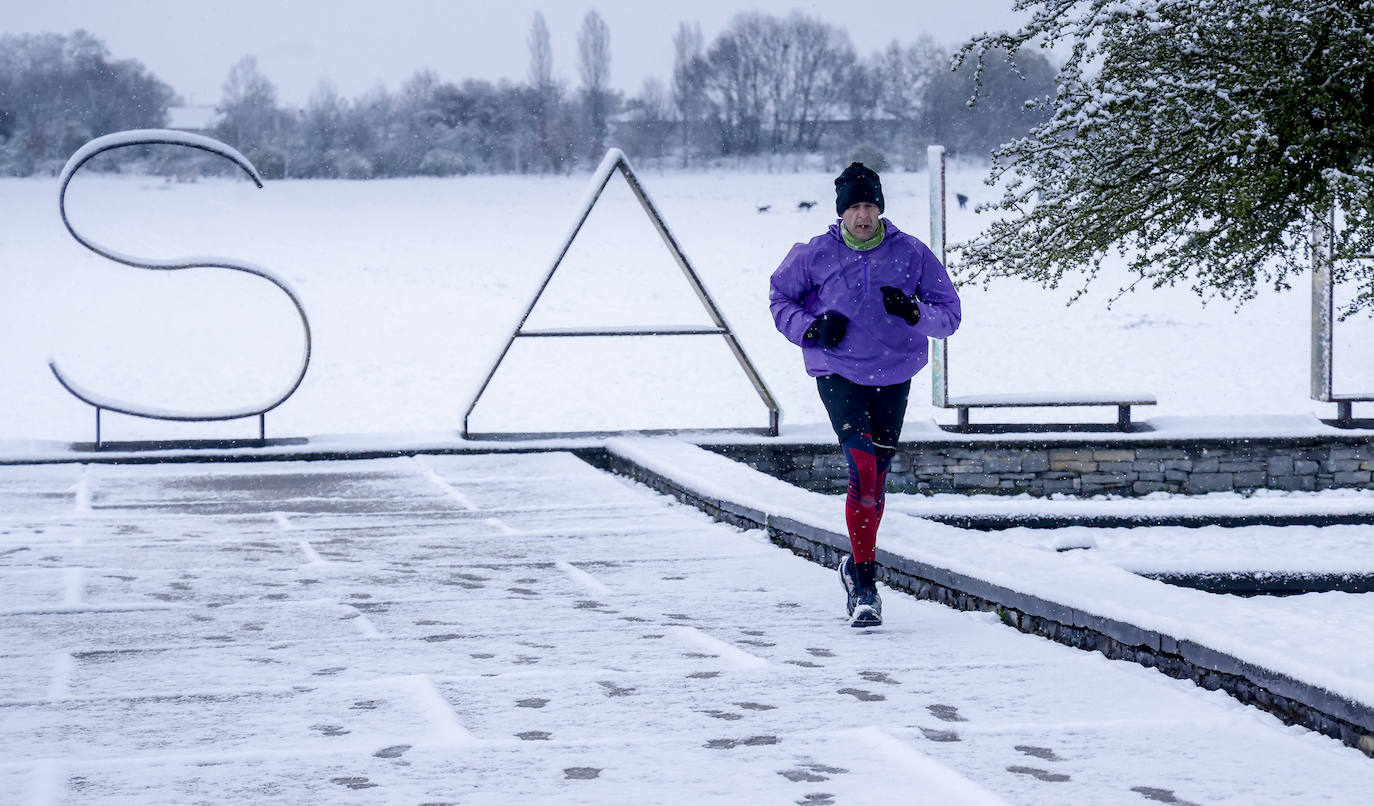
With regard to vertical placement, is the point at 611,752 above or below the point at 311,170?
below

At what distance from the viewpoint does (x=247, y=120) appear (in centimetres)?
5216

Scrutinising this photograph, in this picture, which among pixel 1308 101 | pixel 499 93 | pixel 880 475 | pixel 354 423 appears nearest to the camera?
pixel 880 475

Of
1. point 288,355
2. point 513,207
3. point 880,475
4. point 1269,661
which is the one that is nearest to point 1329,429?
point 880,475

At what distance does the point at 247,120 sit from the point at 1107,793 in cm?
5158

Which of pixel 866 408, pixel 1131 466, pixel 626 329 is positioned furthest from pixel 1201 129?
pixel 866 408

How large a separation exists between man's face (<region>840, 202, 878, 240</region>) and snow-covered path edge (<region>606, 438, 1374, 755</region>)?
1.28 m

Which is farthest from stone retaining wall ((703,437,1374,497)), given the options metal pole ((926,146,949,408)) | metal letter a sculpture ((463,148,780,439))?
metal letter a sculpture ((463,148,780,439))

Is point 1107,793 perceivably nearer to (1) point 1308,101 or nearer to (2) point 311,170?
(1) point 1308,101

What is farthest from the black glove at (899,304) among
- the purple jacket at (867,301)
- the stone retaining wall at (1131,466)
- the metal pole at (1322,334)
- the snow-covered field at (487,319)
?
the snow-covered field at (487,319)

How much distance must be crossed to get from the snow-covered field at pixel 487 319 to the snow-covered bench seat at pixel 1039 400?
5.07m

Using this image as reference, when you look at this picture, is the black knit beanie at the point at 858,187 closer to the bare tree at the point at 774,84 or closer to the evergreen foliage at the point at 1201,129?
the evergreen foliage at the point at 1201,129

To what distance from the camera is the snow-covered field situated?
25188mm

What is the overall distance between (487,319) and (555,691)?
96.4 ft

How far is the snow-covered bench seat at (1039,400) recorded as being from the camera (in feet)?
41.3
